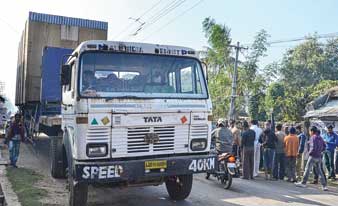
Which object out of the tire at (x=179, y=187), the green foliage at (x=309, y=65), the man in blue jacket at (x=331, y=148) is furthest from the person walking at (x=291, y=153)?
the green foliage at (x=309, y=65)

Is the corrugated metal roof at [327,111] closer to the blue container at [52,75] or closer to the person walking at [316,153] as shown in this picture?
the person walking at [316,153]

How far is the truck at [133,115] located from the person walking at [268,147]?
5.19 metres

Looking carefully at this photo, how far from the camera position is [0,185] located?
8.70 meters

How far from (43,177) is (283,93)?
1050 inches

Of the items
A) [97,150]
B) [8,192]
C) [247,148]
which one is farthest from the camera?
[247,148]

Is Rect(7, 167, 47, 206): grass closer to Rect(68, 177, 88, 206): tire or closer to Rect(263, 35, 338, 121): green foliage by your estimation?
Rect(68, 177, 88, 206): tire

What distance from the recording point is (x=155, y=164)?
6.35 m

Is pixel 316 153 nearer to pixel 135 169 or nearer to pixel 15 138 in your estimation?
pixel 135 169

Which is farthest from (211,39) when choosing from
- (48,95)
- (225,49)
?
(48,95)

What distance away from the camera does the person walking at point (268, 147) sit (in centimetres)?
1166

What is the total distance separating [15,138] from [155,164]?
22.3 feet

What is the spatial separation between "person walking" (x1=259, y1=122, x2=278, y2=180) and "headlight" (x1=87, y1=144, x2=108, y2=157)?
6.68 m

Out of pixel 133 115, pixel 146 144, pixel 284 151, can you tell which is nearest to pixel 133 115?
pixel 133 115

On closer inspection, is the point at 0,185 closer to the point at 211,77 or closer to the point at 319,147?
the point at 319,147
